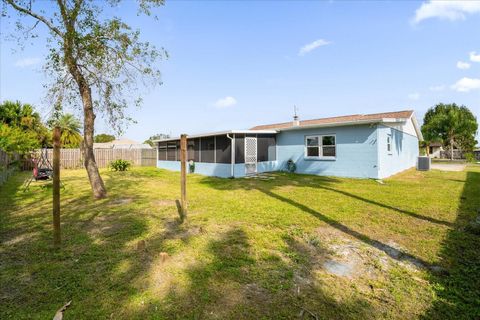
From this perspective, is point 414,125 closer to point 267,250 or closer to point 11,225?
point 267,250

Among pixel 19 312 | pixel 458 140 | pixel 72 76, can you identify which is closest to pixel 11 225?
pixel 19 312

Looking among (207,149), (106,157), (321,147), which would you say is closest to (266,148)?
(321,147)

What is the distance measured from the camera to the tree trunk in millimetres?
7832

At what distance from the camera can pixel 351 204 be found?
6.64 meters

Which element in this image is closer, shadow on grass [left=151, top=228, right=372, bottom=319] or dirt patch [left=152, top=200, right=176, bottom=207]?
shadow on grass [left=151, top=228, right=372, bottom=319]

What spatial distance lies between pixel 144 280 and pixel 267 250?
1.82m

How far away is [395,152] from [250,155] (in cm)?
825

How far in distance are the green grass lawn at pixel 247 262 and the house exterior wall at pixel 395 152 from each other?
5.24 m

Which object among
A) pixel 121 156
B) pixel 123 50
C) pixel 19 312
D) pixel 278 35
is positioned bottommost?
pixel 19 312

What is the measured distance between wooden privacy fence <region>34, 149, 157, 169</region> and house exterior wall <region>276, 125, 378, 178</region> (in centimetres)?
1651

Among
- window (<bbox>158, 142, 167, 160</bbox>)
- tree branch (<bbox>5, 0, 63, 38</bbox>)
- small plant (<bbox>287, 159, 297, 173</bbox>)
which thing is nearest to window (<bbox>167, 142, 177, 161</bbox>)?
window (<bbox>158, 142, 167, 160</bbox>)

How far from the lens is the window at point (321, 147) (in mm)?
12672

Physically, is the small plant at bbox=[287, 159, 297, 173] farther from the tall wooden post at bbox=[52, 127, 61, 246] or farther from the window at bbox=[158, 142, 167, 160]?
the tall wooden post at bbox=[52, 127, 61, 246]

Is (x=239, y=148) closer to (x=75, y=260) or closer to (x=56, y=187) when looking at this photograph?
(x=56, y=187)
